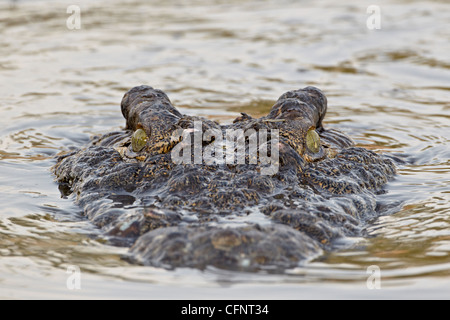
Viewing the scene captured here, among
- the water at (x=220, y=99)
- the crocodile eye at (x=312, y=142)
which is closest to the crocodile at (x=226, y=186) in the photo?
the crocodile eye at (x=312, y=142)

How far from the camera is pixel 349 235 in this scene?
497 centimetres

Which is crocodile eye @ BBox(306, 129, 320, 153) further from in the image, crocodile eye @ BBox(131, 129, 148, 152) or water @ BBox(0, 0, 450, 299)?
crocodile eye @ BBox(131, 129, 148, 152)

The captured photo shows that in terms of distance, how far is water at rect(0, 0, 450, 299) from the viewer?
4332 millimetres

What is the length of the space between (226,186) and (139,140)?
121 centimetres

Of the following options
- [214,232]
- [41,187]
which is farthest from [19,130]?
[214,232]

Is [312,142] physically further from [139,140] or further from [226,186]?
[139,140]

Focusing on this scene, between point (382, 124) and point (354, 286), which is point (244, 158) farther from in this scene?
point (382, 124)

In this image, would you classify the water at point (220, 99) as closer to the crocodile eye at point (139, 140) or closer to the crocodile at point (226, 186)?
the crocodile at point (226, 186)

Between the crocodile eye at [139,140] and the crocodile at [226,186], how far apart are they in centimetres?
1

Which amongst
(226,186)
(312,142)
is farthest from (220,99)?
(226,186)

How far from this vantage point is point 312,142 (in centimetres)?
623

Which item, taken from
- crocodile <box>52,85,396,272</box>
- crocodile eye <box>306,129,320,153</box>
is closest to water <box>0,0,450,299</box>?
crocodile <box>52,85,396,272</box>

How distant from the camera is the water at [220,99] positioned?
4332mm

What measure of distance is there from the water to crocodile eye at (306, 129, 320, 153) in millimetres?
747
